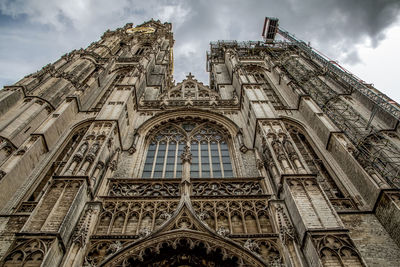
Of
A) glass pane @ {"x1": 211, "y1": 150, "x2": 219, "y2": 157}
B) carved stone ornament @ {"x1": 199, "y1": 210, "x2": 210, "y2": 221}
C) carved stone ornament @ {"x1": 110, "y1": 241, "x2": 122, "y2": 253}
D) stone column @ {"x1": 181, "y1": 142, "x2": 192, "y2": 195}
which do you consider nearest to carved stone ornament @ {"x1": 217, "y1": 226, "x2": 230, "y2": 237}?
→ carved stone ornament @ {"x1": 199, "y1": 210, "x2": 210, "y2": 221}

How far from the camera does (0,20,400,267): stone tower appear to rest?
6516mm

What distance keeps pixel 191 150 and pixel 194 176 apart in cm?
183

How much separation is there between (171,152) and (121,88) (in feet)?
14.4

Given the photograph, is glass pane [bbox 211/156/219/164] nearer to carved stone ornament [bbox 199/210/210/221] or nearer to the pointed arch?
the pointed arch

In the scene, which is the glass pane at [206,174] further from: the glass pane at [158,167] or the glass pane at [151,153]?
the glass pane at [151,153]

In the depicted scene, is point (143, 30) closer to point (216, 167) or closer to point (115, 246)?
point (216, 167)

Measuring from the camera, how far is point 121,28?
30672 millimetres

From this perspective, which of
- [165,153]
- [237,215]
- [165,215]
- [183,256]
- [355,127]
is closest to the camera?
[183,256]

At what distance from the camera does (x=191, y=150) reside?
39.8ft

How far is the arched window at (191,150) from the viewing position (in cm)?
1085

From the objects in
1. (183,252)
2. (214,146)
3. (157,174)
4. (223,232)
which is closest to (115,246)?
(183,252)

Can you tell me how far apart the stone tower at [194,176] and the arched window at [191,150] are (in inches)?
2.5

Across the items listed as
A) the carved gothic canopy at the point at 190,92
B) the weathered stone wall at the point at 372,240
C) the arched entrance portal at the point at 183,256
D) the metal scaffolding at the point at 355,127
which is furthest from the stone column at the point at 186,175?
the carved gothic canopy at the point at 190,92

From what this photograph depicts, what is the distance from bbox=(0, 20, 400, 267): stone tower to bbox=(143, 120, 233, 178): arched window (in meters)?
0.06
